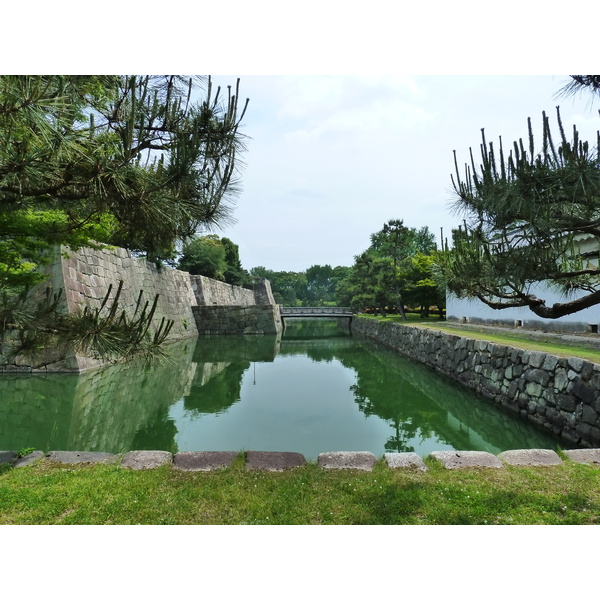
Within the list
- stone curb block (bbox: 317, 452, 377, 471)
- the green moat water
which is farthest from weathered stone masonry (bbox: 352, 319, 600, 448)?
stone curb block (bbox: 317, 452, 377, 471)

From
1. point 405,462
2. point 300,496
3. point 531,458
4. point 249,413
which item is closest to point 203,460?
point 300,496

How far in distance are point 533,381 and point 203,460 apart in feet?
15.9

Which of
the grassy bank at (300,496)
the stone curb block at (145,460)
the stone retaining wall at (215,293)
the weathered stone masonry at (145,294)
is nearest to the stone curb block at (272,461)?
the grassy bank at (300,496)

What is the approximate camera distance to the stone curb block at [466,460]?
10.4 feet

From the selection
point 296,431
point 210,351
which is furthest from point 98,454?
point 210,351

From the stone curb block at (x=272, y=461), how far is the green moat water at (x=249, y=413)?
931mm

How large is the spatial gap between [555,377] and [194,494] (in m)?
4.85

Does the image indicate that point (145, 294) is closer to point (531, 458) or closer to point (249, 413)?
point (249, 413)

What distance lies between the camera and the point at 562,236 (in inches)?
109

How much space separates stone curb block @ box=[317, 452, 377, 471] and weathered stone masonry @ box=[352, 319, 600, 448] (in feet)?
9.25

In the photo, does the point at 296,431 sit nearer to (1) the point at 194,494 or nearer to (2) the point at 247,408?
(2) the point at 247,408

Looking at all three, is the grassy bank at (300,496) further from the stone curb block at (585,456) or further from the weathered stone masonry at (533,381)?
the weathered stone masonry at (533,381)

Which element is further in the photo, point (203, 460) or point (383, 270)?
point (383, 270)

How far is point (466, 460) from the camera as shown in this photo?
324cm
